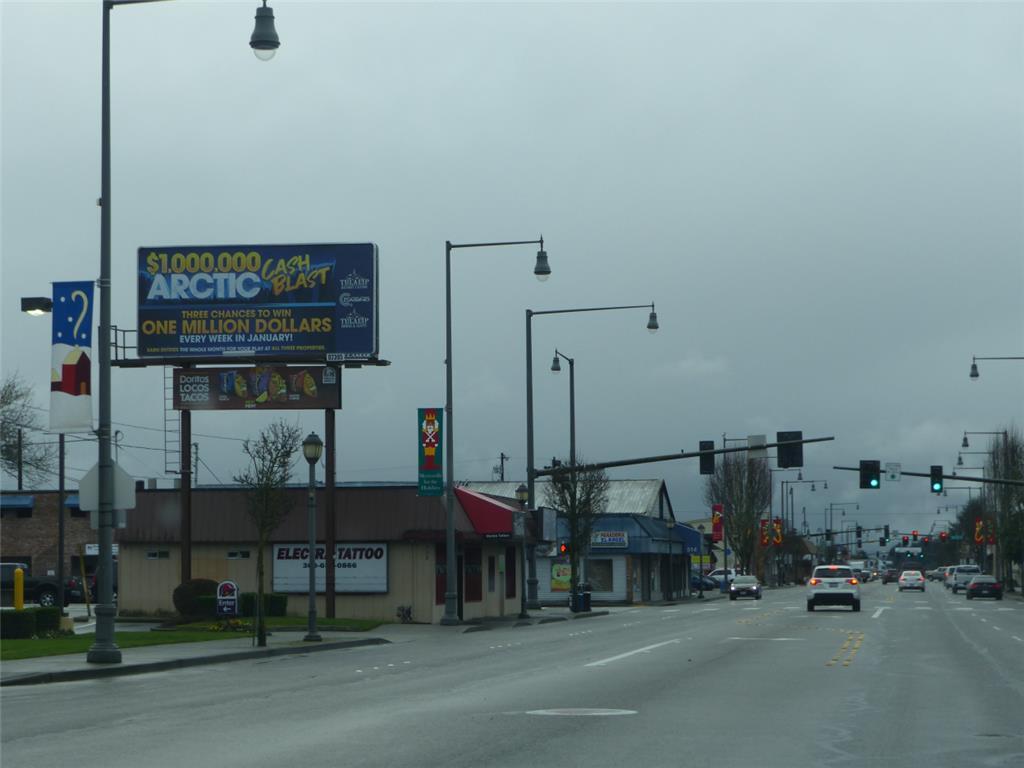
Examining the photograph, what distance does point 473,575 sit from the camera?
1911 inches

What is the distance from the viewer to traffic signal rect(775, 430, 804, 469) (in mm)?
43125

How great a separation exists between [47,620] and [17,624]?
4.97 feet

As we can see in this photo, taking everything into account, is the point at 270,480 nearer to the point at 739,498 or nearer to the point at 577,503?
the point at 577,503

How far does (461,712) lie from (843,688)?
586cm

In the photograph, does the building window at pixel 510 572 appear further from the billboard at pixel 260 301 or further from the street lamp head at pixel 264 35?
the street lamp head at pixel 264 35

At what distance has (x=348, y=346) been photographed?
43250mm

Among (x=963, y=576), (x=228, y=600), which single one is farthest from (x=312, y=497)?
Answer: (x=963, y=576)

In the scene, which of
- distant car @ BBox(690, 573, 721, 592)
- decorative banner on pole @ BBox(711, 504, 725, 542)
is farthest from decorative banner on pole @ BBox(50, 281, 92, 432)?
decorative banner on pole @ BBox(711, 504, 725, 542)

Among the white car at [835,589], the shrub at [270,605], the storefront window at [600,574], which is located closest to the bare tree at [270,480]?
the shrub at [270,605]

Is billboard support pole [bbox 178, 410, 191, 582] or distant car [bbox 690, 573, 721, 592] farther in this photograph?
distant car [bbox 690, 573, 721, 592]

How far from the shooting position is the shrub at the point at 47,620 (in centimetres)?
3073

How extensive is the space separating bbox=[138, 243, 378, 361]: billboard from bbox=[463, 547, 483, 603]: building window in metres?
8.81

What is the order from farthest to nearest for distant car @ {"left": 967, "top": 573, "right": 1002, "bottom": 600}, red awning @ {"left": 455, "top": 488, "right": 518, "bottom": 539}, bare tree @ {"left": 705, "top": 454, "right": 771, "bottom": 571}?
bare tree @ {"left": 705, "top": 454, "right": 771, "bottom": 571} < distant car @ {"left": 967, "top": 573, "right": 1002, "bottom": 600} < red awning @ {"left": 455, "top": 488, "right": 518, "bottom": 539}

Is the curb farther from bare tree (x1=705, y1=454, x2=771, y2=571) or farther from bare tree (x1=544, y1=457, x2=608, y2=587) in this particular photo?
bare tree (x1=705, y1=454, x2=771, y2=571)
